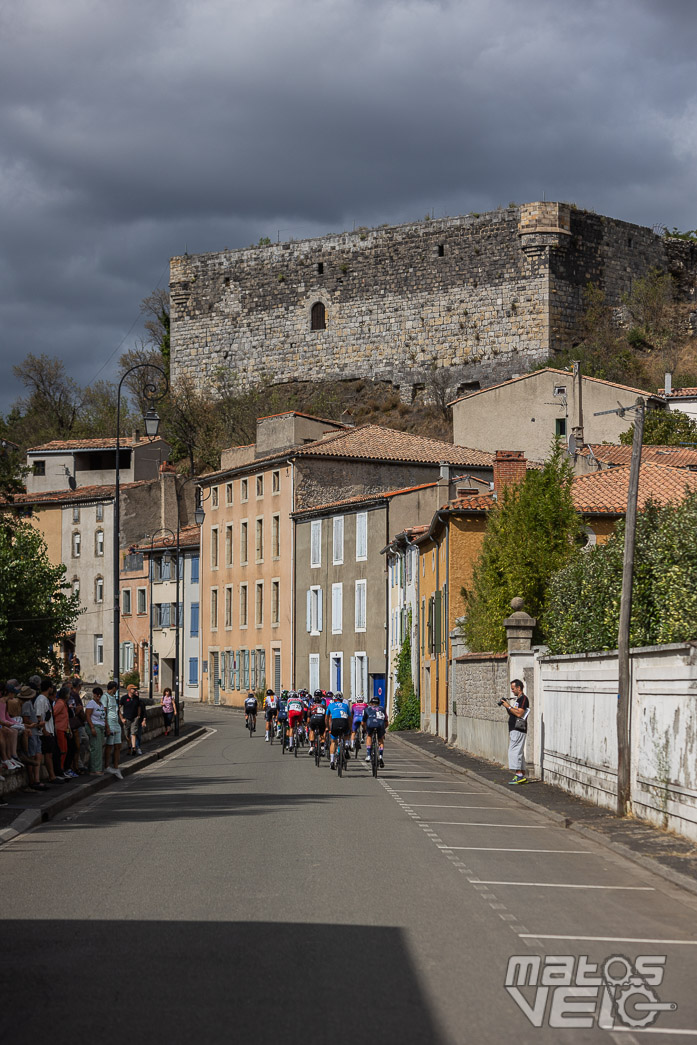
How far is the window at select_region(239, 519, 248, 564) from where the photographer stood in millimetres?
67688

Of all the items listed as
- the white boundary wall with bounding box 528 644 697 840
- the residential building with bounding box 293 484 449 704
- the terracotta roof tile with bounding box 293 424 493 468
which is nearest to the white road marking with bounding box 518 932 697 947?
the white boundary wall with bounding box 528 644 697 840

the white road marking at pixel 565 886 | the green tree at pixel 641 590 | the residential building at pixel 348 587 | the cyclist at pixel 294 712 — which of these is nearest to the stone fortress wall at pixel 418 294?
the residential building at pixel 348 587

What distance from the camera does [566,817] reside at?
17000 mm

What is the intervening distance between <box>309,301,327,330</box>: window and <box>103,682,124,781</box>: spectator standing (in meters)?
59.4

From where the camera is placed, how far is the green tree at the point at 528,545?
31.5m

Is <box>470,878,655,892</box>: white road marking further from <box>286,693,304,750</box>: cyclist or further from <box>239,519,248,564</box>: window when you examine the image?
<box>239,519,248,564</box>: window

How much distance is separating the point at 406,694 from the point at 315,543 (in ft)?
49.5

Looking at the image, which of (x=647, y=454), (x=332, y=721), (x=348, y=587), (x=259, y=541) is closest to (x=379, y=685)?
(x=348, y=587)

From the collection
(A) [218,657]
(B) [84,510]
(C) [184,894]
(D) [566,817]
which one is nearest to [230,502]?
(A) [218,657]

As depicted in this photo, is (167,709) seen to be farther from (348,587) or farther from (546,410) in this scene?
(546,410)

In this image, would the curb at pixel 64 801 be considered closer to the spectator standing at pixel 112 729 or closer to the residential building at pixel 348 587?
the spectator standing at pixel 112 729

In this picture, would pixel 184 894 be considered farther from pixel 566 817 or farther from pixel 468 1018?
pixel 566 817

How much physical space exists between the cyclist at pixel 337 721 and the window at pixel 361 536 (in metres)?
30.3

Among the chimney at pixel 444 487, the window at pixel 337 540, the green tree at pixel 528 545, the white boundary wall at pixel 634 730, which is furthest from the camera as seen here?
the window at pixel 337 540
